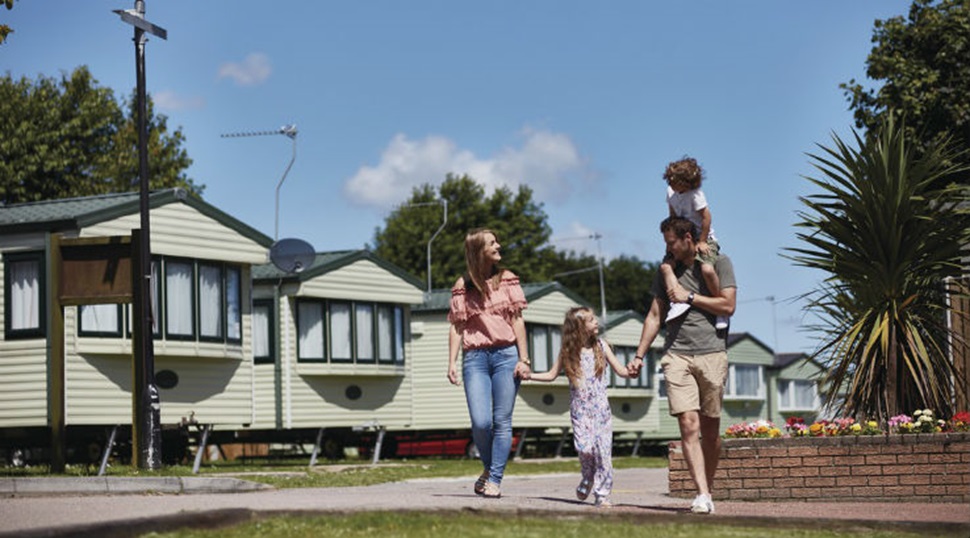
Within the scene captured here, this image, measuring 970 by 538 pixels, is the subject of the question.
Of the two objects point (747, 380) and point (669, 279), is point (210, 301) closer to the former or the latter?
point (669, 279)

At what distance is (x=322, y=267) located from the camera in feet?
94.5

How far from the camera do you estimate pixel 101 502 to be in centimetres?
1133

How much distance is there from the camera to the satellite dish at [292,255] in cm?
2719

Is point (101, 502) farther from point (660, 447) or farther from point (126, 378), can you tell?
point (660, 447)

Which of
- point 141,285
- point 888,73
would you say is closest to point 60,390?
point 141,285

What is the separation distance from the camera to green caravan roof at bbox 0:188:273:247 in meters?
22.3

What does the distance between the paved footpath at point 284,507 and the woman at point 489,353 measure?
0.45 metres

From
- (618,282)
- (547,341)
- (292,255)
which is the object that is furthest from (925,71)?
(618,282)

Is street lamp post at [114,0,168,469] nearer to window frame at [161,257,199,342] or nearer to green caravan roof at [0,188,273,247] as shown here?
green caravan roof at [0,188,273,247]

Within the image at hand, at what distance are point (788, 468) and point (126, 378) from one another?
1337 centimetres

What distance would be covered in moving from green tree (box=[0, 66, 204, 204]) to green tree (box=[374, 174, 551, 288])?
58.8 feet

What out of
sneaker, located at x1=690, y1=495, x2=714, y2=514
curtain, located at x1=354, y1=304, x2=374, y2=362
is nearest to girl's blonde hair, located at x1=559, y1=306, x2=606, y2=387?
sneaker, located at x1=690, y1=495, x2=714, y2=514

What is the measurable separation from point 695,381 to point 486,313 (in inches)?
80.7

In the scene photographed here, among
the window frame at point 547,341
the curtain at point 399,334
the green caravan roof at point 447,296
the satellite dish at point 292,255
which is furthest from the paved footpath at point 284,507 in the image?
the window frame at point 547,341
